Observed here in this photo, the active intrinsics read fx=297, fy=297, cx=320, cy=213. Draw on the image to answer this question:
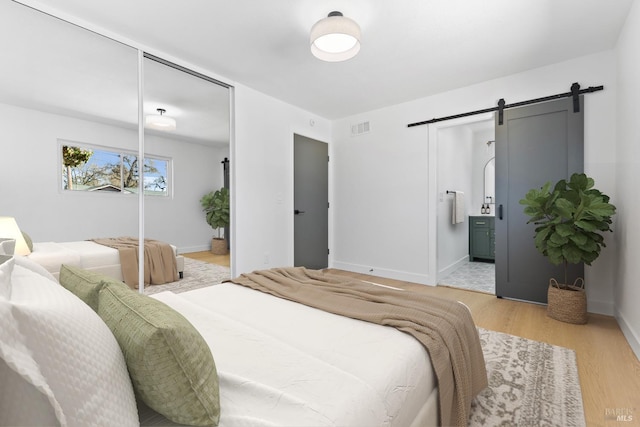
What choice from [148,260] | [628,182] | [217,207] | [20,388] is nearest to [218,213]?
[217,207]

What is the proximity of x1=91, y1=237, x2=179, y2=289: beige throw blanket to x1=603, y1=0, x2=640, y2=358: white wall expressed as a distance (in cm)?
401

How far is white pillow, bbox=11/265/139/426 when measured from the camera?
570mm

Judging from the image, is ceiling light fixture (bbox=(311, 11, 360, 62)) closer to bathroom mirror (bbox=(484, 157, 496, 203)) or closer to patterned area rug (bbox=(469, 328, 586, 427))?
patterned area rug (bbox=(469, 328, 586, 427))

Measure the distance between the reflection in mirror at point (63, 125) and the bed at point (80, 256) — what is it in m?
0.09

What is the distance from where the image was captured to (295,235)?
452cm

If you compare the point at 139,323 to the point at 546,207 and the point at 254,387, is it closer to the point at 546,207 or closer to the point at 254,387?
the point at 254,387

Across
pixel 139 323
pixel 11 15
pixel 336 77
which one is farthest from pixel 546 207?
pixel 11 15

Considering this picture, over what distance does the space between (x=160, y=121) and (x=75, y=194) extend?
1.04 m

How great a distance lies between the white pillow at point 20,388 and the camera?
20.4 inches

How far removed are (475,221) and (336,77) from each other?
12.9 feet

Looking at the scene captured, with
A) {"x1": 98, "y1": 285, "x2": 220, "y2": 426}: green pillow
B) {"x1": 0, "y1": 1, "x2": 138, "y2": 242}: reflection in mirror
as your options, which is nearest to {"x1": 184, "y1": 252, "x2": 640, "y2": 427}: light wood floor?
{"x1": 0, "y1": 1, "x2": 138, "y2": 242}: reflection in mirror

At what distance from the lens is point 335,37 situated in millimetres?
2363

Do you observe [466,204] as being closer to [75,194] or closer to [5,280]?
[75,194]

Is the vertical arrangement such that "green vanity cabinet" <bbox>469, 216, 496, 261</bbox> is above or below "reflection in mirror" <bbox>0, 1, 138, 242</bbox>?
below
